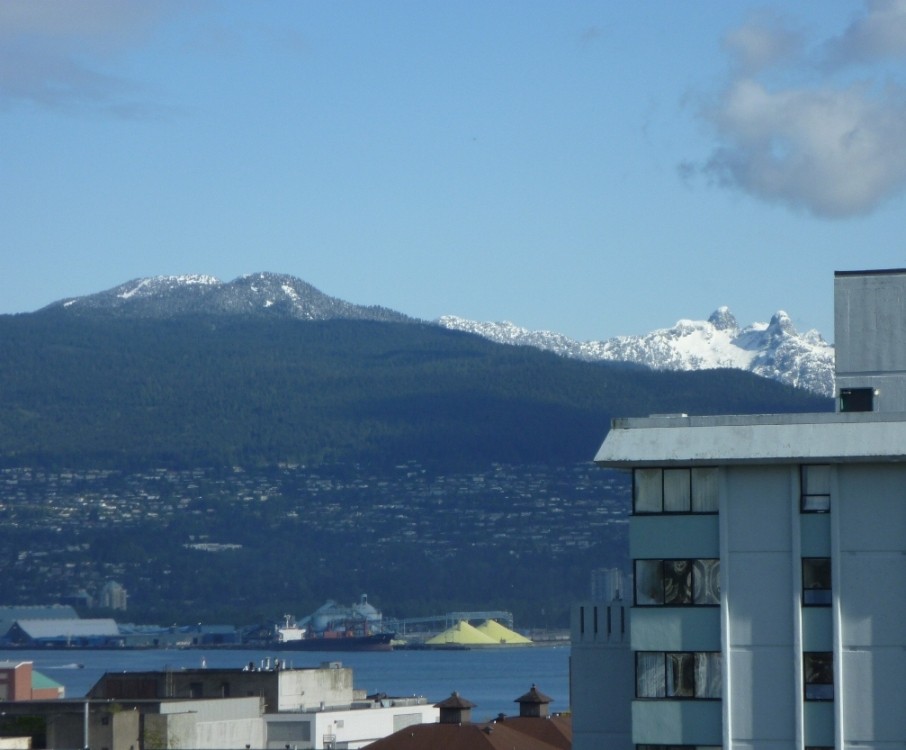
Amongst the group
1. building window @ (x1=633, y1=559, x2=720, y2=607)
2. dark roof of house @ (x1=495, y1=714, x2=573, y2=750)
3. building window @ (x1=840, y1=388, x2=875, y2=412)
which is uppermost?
building window @ (x1=840, y1=388, x2=875, y2=412)

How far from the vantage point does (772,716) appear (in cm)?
2019

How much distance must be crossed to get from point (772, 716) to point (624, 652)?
8.70ft

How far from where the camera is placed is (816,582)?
798 inches

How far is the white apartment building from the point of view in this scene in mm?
20062

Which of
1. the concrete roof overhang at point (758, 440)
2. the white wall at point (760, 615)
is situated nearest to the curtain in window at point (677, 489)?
the concrete roof overhang at point (758, 440)

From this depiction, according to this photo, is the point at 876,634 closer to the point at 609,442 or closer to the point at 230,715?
the point at 609,442

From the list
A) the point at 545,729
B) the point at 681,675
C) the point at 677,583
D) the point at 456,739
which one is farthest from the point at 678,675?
the point at 545,729

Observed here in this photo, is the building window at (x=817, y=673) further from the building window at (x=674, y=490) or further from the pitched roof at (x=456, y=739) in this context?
the pitched roof at (x=456, y=739)

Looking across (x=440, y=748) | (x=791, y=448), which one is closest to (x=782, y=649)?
(x=791, y=448)

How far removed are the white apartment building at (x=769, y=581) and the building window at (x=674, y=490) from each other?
0.05 feet

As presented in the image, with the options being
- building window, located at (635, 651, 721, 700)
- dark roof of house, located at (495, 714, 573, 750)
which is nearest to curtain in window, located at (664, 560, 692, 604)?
building window, located at (635, 651, 721, 700)

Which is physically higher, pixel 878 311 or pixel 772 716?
pixel 878 311

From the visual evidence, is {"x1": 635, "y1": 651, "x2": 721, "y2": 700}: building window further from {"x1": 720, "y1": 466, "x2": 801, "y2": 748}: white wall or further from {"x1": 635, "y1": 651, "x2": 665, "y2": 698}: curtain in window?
{"x1": 720, "y1": 466, "x2": 801, "y2": 748}: white wall

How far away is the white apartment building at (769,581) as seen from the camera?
20.1 m
